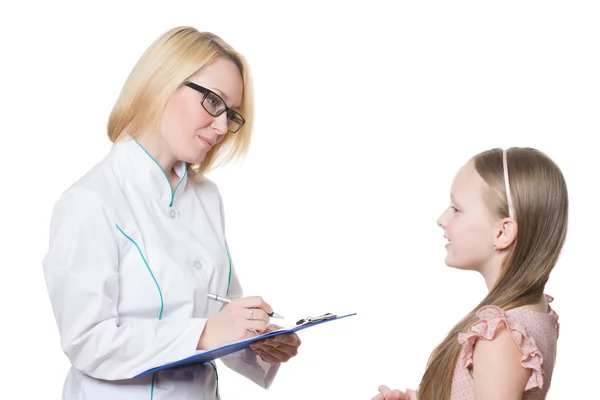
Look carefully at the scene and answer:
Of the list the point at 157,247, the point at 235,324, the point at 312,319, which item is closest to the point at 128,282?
the point at 157,247

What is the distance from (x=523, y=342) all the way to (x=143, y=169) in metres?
1.26

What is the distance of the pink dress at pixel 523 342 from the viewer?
2158 millimetres

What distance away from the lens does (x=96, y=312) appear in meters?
2.33

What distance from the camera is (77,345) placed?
2.37m

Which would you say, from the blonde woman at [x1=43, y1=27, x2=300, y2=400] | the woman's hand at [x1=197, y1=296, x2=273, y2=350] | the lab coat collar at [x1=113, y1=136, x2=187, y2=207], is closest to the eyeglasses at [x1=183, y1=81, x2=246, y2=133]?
the blonde woman at [x1=43, y1=27, x2=300, y2=400]

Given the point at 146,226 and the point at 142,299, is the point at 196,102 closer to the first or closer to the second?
the point at 146,226

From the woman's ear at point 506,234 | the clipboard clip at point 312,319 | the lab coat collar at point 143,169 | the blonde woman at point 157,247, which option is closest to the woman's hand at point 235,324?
the blonde woman at point 157,247

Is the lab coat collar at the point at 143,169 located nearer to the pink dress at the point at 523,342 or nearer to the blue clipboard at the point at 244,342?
the blue clipboard at the point at 244,342

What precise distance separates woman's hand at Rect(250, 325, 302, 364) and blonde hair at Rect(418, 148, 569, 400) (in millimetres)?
534

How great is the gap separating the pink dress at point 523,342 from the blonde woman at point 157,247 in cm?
59

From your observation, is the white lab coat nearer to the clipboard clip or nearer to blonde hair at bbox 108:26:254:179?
blonde hair at bbox 108:26:254:179

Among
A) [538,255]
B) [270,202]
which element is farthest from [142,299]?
[270,202]

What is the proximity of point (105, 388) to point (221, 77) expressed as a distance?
1036 millimetres

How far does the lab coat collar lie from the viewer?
2.61 m
